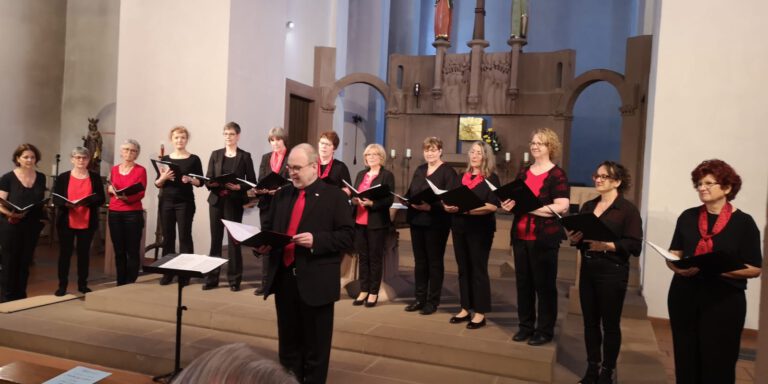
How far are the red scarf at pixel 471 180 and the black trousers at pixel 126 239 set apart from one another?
2.91m

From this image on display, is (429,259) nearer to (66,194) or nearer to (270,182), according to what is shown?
(270,182)

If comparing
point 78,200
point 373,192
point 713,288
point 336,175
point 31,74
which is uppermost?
point 31,74

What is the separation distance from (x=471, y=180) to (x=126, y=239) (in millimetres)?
3095

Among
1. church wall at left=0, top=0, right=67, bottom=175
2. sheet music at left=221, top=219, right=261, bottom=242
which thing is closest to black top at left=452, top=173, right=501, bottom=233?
sheet music at left=221, top=219, right=261, bottom=242

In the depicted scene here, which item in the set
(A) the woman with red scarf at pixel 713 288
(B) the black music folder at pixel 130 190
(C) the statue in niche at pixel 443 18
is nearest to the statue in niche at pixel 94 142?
(B) the black music folder at pixel 130 190

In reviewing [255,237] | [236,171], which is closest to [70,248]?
[236,171]

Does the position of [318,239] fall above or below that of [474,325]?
above

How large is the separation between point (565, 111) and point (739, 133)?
4629mm

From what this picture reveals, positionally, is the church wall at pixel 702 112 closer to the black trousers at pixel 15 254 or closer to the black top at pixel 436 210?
the black top at pixel 436 210

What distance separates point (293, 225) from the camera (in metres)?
3.17

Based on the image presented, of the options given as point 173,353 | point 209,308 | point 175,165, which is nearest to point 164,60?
point 175,165

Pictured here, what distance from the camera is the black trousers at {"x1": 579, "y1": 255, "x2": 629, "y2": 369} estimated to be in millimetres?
3465

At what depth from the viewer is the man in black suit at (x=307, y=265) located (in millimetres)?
3092

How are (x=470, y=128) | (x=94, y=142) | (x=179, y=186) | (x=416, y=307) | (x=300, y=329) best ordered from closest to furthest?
(x=300, y=329) → (x=416, y=307) → (x=179, y=186) → (x=94, y=142) → (x=470, y=128)
